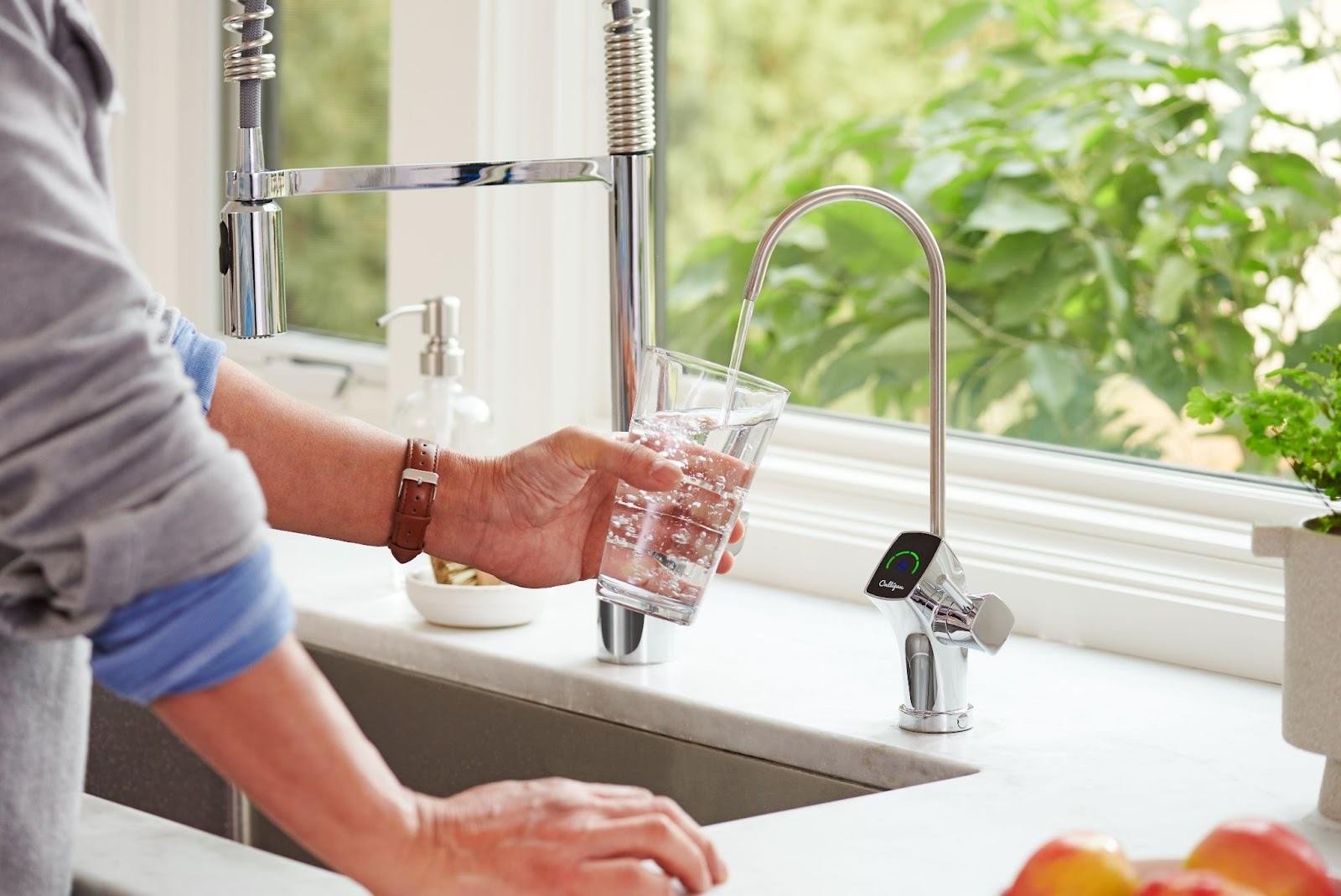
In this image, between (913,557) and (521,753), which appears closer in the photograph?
(913,557)

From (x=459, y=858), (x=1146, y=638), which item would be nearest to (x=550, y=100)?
(x=1146, y=638)

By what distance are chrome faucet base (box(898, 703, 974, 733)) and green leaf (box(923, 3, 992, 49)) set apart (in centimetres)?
98

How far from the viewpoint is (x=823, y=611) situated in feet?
5.22

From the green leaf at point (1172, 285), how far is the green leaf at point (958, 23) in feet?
1.14

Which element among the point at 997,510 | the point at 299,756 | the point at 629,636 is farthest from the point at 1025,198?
the point at 299,756

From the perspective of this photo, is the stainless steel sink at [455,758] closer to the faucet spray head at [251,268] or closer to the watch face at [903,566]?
the watch face at [903,566]

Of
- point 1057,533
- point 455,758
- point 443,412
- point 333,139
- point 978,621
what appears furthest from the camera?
point 333,139

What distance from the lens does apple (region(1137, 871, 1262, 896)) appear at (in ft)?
2.38

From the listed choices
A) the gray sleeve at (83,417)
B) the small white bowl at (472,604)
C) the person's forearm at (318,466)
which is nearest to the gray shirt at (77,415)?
the gray sleeve at (83,417)

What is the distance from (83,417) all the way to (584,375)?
122cm

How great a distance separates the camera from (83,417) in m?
0.70

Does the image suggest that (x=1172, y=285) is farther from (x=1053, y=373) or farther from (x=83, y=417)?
(x=83, y=417)

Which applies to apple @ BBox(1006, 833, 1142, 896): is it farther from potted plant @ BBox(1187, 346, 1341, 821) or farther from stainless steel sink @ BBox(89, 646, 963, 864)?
stainless steel sink @ BBox(89, 646, 963, 864)

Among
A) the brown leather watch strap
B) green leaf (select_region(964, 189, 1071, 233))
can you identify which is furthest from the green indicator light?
green leaf (select_region(964, 189, 1071, 233))
